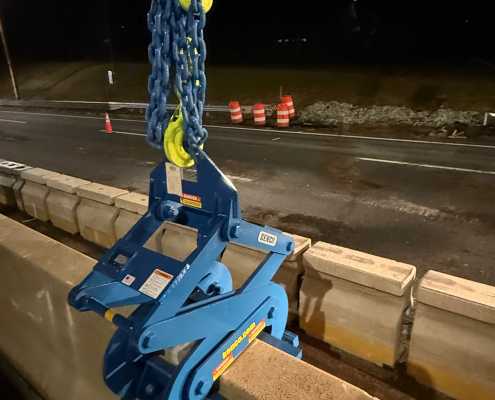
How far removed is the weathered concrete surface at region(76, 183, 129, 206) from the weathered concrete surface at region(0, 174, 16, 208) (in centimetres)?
230

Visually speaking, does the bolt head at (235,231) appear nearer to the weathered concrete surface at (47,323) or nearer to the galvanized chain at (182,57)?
the galvanized chain at (182,57)

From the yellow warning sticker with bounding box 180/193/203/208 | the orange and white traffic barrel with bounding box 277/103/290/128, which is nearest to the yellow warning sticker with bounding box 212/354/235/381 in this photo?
the yellow warning sticker with bounding box 180/193/203/208

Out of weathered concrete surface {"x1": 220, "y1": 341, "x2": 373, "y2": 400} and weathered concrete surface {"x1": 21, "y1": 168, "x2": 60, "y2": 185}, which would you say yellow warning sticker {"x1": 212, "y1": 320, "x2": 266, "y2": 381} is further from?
weathered concrete surface {"x1": 21, "y1": 168, "x2": 60, "y2": 185}

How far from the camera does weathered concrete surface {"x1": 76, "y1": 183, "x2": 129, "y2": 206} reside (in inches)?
232

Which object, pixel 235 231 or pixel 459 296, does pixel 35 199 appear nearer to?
pixel 235 231

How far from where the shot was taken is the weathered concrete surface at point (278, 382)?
233 cm

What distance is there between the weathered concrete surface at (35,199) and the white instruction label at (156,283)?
5.58 meters

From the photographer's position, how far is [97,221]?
242 inches

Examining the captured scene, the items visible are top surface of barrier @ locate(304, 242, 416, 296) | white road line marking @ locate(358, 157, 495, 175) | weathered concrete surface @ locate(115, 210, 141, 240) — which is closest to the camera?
top surface of barrier @ locate(304, 242, 416, 296)

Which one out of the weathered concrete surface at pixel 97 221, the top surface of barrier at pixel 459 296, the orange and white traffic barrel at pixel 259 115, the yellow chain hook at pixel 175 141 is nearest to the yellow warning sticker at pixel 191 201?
the yellow chain hook at pixel 175 141

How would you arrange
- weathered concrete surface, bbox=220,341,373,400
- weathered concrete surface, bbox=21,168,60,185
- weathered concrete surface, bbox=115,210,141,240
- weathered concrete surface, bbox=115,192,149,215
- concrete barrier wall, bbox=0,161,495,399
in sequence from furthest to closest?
1. weathered concrete surface, bbox=21,168,60,185
2. weathered concrete surface, bbox=115,210,141,240
3. weathered concrete surface, bbox=115,192,149,215
4. concrete barrier wall, bbox=0,161,495,399
5. weathered concrete surface, bbox=220,341,373,400

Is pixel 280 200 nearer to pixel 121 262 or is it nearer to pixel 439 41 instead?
pixel 121 262

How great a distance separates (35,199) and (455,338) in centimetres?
669

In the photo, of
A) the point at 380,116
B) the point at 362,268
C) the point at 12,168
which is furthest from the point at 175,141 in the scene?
the point at 380,116
